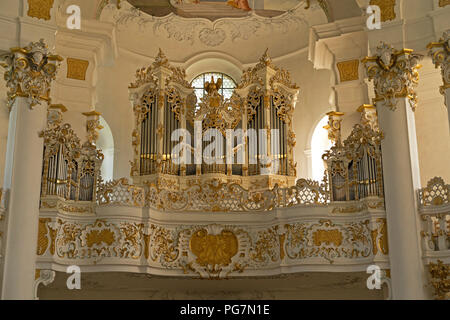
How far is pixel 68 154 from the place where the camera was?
1455 cm

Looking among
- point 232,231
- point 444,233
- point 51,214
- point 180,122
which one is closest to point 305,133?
point 180,122

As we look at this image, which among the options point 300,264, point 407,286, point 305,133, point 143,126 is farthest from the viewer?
point 305,133

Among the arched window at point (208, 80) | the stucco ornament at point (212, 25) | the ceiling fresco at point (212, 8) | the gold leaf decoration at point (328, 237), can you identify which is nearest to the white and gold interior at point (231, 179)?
the gold leaf decoration at point (328, 237)

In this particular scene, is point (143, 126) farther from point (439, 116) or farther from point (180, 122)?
point (439, 116)

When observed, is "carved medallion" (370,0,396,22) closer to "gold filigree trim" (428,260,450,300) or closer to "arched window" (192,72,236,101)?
"gold filigree trim" (428,260,450,300)

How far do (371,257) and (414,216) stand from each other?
1193 millimetres

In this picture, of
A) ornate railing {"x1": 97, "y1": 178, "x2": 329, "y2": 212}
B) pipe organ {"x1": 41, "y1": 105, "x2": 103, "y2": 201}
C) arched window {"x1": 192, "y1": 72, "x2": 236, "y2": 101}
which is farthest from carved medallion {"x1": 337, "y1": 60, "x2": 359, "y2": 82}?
pipe organ {"x1": 41, "y1": 105, "x2": 103, "y2": 201}

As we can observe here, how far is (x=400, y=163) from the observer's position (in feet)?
45.8

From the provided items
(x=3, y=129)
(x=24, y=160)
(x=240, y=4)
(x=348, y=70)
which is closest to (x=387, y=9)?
(x=348, y=70)

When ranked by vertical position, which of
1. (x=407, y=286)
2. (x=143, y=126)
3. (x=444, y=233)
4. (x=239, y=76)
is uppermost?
(x=239, y=76)

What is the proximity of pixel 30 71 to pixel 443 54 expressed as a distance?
28.1 ft

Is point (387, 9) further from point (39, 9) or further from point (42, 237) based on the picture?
point (42, 237)

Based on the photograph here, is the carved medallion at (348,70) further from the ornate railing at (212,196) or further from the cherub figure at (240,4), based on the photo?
the cherub figure at (240,4)

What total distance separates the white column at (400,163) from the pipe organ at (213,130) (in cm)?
311
